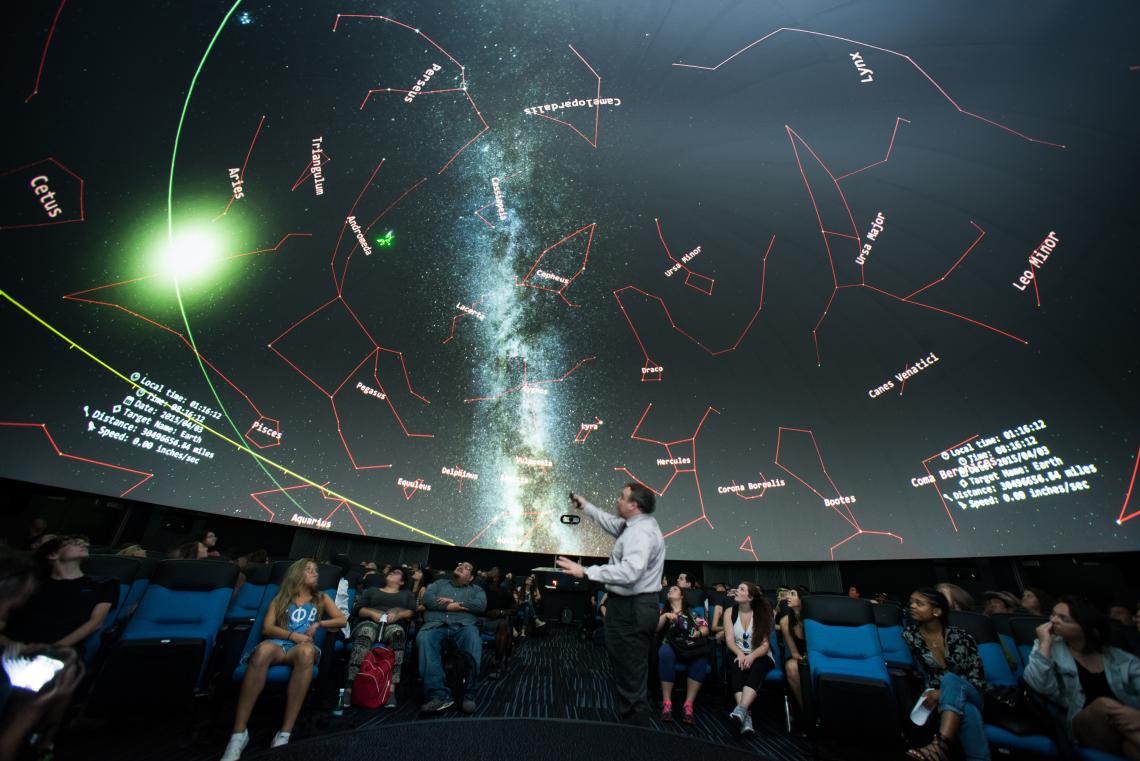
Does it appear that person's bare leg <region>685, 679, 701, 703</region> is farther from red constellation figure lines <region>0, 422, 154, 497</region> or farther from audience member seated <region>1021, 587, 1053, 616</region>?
red constellation figure lines <region>0, 422, 154, 497</region>

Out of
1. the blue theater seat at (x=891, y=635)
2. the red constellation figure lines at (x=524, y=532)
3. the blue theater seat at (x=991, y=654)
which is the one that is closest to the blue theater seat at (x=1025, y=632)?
the blue theater seat at (x=991, y=654)

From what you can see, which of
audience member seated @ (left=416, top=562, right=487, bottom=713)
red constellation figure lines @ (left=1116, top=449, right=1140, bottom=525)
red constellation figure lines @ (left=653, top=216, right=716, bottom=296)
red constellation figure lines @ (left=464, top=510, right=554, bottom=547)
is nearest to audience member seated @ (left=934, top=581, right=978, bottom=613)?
red constellation figure lines @ (left=1116, top=449, right=1140, bottom=525)

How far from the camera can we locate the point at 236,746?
2494 mm

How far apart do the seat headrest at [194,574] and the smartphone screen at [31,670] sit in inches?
72.9

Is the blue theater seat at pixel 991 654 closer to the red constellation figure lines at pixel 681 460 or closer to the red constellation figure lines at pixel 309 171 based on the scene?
the red constellation figure lines at pixel 681 460

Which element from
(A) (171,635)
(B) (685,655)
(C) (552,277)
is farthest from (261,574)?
(C) (552,277)

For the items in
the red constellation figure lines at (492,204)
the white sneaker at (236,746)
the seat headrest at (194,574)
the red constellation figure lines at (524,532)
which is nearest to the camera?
the white sneaker at (236,746)

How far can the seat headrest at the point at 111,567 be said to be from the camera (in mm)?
3180

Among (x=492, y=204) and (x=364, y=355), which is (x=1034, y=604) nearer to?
(x=492, y=204)

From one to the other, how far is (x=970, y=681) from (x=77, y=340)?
8.24 metres

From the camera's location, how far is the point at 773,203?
279 inches

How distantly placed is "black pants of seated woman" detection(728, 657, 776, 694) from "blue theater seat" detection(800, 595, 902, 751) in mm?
576

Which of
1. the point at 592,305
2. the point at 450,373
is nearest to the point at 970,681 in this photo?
the point at 592,305

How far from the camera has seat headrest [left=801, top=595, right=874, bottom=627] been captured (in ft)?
11.1
